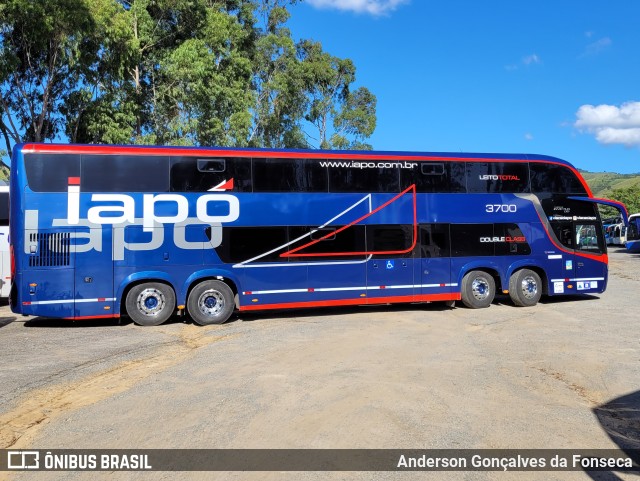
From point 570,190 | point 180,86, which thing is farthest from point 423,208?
point 180,86

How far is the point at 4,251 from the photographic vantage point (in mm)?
14078

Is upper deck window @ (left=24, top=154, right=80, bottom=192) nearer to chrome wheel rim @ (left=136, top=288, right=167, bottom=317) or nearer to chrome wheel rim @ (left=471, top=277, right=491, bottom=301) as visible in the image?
chrome wheel rim @ (left=136, top=288, right=167, bottom=317)

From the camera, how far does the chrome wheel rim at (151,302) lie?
10.4 meters

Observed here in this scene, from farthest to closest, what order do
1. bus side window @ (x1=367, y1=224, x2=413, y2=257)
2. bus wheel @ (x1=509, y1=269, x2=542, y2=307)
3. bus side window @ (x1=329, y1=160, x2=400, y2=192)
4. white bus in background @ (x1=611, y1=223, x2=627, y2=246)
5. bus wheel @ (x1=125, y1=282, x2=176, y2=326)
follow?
white bus in background @ (x1=611, y1=223, x2=627, y2=246)
bus wheel @ (x1=509, y1=269, x2=542, y2=307)
bus side window @ (x1=367, y1=224, x2=413, y2=257)
bus side window @ (x1=329, y1=160, x2=400, y2=192)
bus wheel @ (x1=125, y1=282, x2=176, y2=326)

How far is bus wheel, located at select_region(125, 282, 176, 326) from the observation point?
10.4 metres

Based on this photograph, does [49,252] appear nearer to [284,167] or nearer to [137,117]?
[284,167]

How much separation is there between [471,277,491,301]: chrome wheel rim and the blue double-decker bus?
0.16 feet

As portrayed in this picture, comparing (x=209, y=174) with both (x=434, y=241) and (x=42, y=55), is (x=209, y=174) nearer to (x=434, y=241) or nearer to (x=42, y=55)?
(x=434, y=241)

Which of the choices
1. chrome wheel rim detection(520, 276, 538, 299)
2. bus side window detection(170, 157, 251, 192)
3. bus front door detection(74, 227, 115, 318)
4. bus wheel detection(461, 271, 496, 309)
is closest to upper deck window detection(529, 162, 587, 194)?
chrome wheel rim detection(520, 276, 538, 299)

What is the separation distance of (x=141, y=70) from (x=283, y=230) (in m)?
15.3

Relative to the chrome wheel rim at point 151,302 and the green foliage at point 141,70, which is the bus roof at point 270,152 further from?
the green foliage at point 141,70

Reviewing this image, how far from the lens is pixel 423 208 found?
478 inches

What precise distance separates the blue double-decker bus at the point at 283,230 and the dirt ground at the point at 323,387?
3.13ft

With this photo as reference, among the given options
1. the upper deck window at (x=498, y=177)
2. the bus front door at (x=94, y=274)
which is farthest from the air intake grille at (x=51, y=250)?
the upper deck window at (x=498, y=177)
